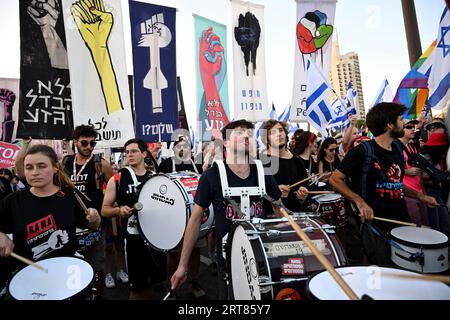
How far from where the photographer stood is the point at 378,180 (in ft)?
9.86

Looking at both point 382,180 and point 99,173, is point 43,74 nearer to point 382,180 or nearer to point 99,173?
point 99,173

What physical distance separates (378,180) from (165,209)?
229 centimetres

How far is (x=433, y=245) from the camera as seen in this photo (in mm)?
2523

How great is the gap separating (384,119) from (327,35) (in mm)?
5630

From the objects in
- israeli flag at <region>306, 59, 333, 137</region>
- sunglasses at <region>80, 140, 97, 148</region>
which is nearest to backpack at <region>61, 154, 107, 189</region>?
sunglasses at <region>80, 140, 97, 148</region>

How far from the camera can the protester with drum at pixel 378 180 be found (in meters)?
2.99

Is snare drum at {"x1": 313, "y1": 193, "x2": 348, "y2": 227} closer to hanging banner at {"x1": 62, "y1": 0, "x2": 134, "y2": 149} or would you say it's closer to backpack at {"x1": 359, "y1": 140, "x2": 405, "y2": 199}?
backpack at {"x1": 359, "y1": 140, "x2": 405, "y2": 199}

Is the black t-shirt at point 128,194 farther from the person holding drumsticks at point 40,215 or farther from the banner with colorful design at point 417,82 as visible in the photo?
the banner with colorful design at point 417,82

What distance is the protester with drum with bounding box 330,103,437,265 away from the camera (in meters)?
2.99

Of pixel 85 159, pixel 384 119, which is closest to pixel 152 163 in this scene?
pixel 85 159

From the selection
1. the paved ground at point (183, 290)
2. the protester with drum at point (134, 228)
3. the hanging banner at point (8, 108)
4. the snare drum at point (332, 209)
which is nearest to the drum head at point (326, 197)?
the snare drum at point (332, 209)

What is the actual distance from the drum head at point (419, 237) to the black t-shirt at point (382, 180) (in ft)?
0.55
